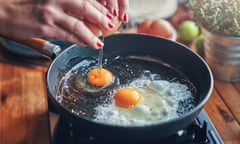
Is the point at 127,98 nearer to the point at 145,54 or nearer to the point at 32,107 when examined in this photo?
the point at 145,54

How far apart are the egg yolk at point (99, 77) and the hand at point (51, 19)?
0.22 m

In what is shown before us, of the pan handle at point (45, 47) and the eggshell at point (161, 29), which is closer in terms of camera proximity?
the pan handle at point (45, 47)

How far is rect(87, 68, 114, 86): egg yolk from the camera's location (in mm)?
1236

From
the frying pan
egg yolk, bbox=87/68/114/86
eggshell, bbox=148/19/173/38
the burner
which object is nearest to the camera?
the frying pan

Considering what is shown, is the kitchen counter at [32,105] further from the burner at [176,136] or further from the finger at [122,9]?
the finger at [122,9]

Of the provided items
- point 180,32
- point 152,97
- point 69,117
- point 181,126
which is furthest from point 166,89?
point 180,32

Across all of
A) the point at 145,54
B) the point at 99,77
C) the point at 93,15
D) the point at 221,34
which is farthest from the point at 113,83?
the point at 221,34

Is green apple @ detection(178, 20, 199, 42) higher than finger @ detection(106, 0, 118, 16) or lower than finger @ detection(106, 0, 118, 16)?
lower

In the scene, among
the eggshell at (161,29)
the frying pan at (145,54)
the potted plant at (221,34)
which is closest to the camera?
the frying pan at (145,54)

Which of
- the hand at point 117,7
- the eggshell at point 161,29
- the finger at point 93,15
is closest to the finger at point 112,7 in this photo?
the hand at point 117,7

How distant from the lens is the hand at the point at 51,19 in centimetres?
99

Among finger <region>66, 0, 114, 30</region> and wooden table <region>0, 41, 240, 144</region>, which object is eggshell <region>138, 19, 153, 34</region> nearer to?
wooden table <region>0, 41, 240, 144</region>

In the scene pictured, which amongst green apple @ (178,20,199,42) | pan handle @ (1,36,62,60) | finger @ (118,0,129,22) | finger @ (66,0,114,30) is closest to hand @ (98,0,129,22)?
finger @ (118,0,129,22)

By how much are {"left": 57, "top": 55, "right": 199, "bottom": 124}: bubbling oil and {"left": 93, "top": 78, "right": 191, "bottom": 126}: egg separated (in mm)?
16
